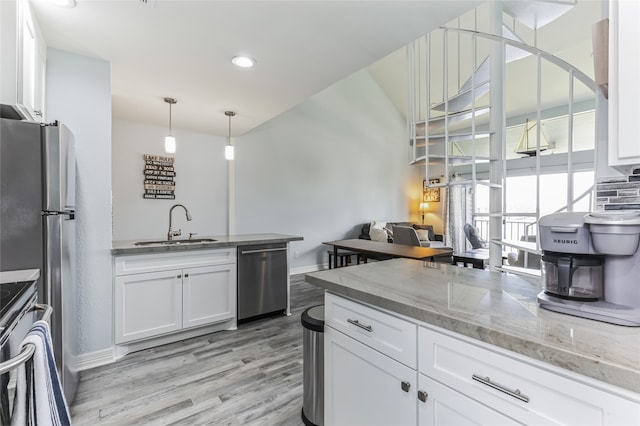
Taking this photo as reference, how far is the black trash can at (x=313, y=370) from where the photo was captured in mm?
1657

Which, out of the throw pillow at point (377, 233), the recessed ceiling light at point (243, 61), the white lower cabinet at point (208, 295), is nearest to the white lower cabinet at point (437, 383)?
the white lower cabinet at point (208, 295)

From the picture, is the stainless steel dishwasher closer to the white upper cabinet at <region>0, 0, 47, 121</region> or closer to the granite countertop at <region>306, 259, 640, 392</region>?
the granite countertop at <region>306, 259, 640, 392</region>

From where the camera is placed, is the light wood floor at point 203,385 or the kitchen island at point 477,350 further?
the light wood floor at point 203,385

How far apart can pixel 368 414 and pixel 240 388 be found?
1198 millimetres

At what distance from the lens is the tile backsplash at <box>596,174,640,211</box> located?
3.54ft

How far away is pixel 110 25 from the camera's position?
6.22 ft

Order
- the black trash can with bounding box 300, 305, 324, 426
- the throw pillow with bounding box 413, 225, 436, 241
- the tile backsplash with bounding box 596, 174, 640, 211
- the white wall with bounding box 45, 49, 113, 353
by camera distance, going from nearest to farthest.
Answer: the tile backsplash with bounding box 596, 174, 640, 211 < the black trash can with bounding box 300, 305, 324, 426 < the white wall with bounding box 45, 49, 113, 353 < the throw pillow with bounding box 413, 225, 436, 241

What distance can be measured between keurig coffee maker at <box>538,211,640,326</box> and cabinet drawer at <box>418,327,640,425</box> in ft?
0.97

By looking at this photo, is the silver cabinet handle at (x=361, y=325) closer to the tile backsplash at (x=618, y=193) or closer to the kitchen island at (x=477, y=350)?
the kitchen island at (x=477, y=350)

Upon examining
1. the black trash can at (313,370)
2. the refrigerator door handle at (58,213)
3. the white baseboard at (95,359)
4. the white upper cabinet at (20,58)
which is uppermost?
the white upper cabinet at (20,58)

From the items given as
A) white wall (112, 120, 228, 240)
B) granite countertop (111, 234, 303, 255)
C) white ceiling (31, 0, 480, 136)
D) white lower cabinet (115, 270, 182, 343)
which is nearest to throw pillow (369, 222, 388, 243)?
white wall (112, 120, 228, 240)

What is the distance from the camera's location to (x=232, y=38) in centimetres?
203

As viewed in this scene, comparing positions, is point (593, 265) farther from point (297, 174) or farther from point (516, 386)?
point (297, 174)

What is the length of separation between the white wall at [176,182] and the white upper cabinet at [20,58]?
7.11ft
